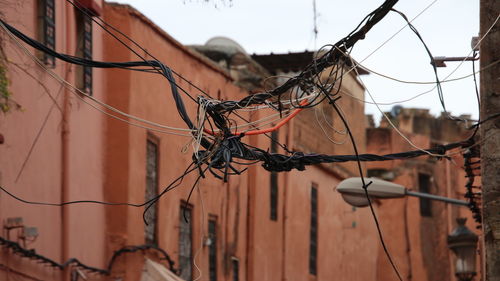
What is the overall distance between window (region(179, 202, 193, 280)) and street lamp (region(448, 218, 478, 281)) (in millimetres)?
5895

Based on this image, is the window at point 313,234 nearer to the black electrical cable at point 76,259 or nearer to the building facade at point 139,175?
the building facade at point 139,175

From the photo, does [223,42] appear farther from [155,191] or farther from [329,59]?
[329,59]

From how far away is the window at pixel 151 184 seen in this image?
20953 millimetres

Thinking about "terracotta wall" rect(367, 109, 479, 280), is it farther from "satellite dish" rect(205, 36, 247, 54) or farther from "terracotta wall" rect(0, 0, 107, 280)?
"terracotta wall" rect(0, 0, 107, 280)

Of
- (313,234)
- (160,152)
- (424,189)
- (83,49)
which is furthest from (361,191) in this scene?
(424,189)

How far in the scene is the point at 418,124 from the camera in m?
55.5

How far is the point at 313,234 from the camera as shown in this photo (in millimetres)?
30609

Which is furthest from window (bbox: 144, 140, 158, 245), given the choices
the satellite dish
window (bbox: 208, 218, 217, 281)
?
the satellite dish

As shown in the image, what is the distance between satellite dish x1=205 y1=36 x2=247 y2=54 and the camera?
28.7 m

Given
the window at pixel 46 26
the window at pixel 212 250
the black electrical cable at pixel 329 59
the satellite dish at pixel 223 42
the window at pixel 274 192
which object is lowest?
the window at pixel 212 250

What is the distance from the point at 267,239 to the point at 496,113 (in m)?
17.3

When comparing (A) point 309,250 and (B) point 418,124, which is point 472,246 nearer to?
(A) point 309,250

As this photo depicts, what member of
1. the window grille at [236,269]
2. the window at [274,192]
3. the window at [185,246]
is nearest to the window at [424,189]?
the window at [274,192]

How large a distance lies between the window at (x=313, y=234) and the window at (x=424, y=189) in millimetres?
13062
